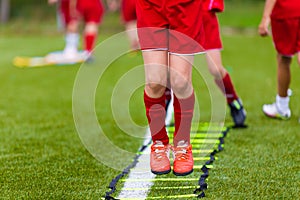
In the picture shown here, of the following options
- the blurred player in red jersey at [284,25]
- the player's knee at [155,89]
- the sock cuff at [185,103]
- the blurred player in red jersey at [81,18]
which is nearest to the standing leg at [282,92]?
the blurred player in red jersey at [284,25]

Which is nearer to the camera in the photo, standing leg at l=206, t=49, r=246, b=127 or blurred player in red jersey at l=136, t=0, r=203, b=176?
blurred player in red jersey at l=136, t=0, r=203, b=176

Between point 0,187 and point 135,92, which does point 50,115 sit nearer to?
point 135,92

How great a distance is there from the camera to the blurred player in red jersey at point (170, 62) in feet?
12.1

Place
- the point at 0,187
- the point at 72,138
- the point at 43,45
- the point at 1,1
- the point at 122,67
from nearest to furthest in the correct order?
the point at 0,187 < the point at 72,138 < the point at 122,67 < the point at 43,45 < the point at 1,1

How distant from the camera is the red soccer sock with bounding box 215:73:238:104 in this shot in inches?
214

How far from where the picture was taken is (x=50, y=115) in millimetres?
6402

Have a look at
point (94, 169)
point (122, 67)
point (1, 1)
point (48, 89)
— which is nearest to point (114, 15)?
point (1, 1)

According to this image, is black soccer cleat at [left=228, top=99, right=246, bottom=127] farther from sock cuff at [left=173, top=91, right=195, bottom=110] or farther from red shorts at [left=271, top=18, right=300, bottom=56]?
sock cuff at [left=173, top=91, right=195, bottom=110]

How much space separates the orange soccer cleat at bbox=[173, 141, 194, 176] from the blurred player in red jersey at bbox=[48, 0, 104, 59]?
827 centimetres

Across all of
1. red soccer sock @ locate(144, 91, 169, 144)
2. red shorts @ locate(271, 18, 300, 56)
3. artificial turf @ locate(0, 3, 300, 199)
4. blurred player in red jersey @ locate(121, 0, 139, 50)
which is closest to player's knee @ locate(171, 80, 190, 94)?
red soccer sock @ locate(144, 91, 169, 144)

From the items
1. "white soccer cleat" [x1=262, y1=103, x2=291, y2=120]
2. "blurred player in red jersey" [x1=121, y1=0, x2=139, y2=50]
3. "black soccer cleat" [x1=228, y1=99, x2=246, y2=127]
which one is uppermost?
"black soccer cleat" [x1=228, y1=99, x2=246, y2=127]

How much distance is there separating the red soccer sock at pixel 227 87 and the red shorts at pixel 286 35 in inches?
22.5

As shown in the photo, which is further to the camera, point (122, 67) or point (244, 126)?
point (122, 67)

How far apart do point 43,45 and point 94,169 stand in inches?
529
